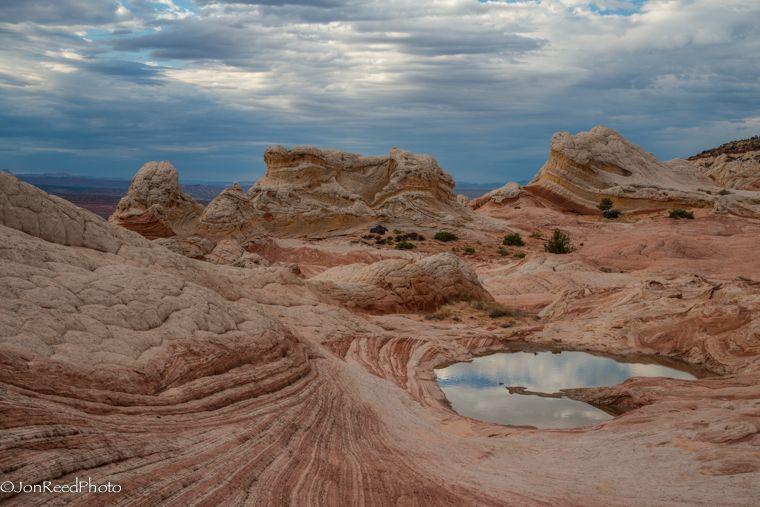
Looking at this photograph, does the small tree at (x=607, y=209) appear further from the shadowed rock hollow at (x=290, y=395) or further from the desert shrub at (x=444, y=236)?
the shadowed rock hollow at (x=290, y=395)

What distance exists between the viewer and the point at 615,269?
2538 cm

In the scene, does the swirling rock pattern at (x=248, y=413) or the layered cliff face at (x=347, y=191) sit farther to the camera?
the layered cliff face at (x=347, y=191)

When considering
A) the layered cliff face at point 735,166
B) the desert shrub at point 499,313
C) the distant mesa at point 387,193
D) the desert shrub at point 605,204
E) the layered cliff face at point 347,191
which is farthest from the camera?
the layered cliff face at point 735,166

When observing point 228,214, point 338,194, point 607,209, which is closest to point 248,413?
point 228,214

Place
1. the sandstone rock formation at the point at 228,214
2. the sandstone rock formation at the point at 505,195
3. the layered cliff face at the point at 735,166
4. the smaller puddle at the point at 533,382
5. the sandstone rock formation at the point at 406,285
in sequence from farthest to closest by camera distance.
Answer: the layered cliff face at the point at 735,166 < the sandstone rock formation at the point at 505,195 < the sandstone rock formation at the point at 228,214 < the sandstone rock formation at the point at 406,285 < the smaller puddle at the point at 533,382

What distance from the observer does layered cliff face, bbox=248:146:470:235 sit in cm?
3466

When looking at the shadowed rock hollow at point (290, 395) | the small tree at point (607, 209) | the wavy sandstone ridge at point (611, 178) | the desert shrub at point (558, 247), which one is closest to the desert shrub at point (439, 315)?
the shadowed rock hollow at point (290, 395)

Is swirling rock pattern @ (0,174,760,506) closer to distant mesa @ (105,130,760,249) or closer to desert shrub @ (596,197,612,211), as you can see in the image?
distant mesa @ (105,130,760,249)

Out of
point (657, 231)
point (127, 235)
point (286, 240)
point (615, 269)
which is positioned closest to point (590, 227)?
point (657, 231)

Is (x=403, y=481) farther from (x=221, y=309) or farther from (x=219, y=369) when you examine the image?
(x=221, y=309)

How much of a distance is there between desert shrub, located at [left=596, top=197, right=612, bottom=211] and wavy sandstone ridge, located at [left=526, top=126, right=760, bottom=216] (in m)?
0.32

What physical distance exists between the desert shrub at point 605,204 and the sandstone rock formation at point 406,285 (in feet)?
93.5

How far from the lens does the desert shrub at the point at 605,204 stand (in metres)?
44.3

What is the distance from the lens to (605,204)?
44.6m
